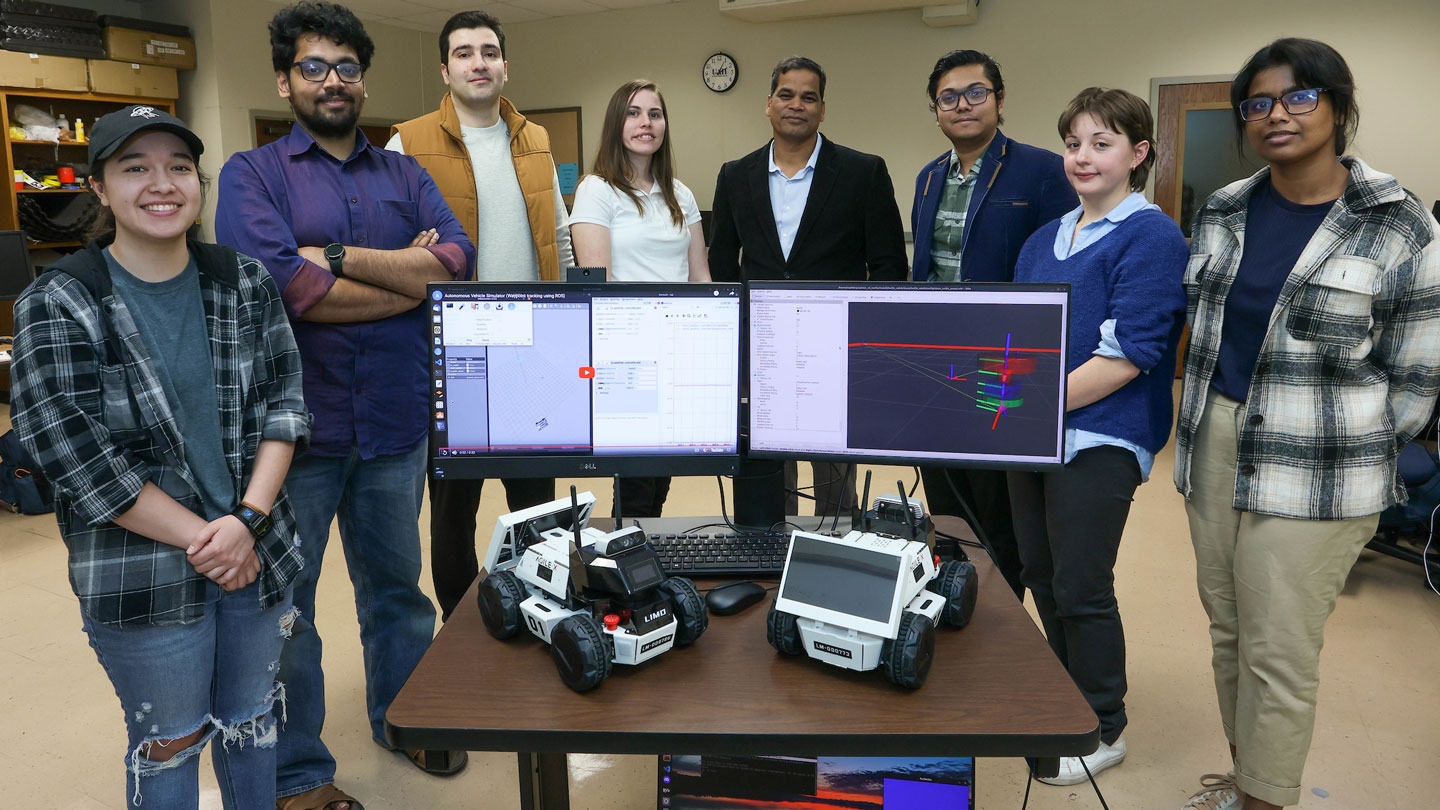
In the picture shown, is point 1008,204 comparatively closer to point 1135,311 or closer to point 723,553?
point 1135,311

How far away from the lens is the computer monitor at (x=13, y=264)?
4.30 m

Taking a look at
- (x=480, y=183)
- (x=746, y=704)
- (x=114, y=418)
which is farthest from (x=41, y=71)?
(x=746, y=704)

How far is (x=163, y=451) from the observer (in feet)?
4.74

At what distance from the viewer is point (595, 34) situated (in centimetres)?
805

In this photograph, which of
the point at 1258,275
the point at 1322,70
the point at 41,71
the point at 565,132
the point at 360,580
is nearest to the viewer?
the point at 1322,70

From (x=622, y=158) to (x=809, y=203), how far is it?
0.54 metres

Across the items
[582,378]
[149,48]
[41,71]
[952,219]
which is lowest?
[582,378]

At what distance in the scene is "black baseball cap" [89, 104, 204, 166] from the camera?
55.0 inches

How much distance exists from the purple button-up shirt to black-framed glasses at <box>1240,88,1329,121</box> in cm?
154

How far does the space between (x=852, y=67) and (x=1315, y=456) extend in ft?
19.7

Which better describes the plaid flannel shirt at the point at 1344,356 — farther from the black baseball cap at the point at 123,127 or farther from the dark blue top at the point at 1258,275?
the black baseball cap at the point at 123,127

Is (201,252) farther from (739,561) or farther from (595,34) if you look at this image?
(595,34)

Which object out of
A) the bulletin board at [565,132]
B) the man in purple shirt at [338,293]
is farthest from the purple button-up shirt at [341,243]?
the bulletin board at [565,132]

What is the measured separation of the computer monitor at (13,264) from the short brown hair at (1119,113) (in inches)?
177
